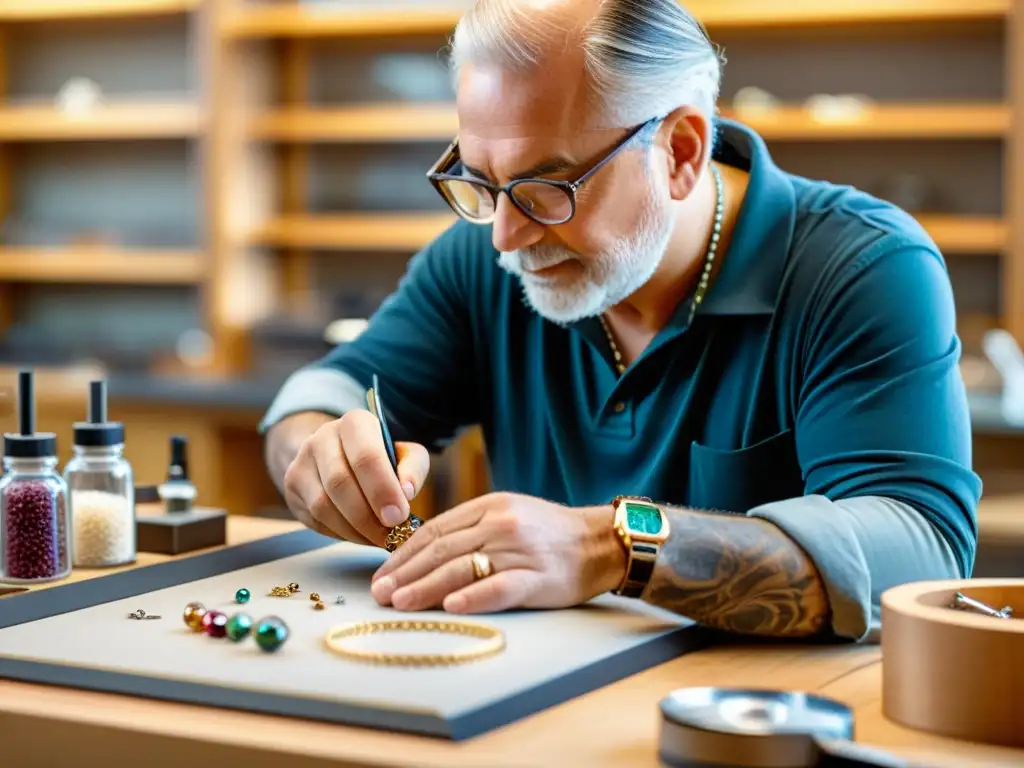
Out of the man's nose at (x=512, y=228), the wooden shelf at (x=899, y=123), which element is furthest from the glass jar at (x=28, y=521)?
the wooden shelf at (x=899, y=123)

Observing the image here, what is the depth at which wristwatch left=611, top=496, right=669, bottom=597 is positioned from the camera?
1330 mm

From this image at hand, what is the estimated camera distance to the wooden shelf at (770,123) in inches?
159

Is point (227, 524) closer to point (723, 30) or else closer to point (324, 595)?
point (324, 595)

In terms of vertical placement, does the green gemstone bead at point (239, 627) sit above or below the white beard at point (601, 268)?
below

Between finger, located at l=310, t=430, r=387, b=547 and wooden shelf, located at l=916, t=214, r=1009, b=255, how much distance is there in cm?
280

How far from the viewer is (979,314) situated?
427 cm

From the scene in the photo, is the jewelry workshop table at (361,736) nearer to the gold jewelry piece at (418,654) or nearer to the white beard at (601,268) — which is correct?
the gold jewelry piece at (418,654)

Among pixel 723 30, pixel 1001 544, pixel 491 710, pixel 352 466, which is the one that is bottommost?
pixel 1001 544

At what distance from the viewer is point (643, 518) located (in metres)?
1.36

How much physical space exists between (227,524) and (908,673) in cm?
99

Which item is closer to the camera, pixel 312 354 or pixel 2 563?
pixel 2 563

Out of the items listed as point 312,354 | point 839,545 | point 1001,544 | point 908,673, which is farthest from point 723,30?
point 908,673

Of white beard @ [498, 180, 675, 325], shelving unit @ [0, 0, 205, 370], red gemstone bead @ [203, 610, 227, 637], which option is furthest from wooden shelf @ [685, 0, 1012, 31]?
red gemstone bead @ [203, 610, 227, 637]

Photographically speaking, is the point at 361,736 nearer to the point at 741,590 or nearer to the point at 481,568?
the point at 481,568
